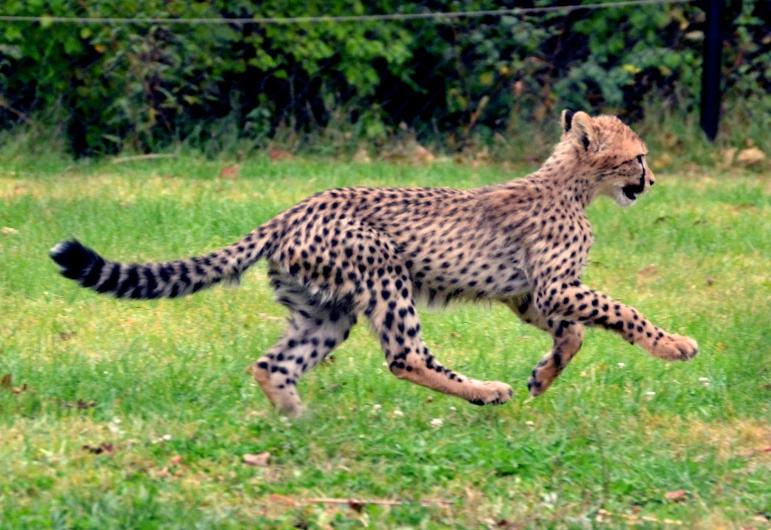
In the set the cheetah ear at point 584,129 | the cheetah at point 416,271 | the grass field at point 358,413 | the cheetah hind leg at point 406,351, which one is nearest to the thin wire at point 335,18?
the grass field at point 358,413

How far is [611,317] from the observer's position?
516 centimetres

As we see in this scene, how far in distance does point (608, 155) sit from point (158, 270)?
2046 mm

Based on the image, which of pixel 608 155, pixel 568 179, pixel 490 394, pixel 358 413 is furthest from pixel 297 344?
pixel 608 155

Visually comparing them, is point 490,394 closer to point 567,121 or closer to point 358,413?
point 358,413

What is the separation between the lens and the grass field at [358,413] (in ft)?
14.1

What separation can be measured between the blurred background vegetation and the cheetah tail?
216 inches

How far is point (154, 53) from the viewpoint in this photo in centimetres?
1045

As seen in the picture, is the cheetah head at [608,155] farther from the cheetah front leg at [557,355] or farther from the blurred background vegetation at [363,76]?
the blurred background vegetation at [363,76]

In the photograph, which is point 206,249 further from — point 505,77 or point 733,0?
point 733,0

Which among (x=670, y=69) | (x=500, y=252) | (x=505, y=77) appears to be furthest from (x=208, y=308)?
(x=670, y=69)

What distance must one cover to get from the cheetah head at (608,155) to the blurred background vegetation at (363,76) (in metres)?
5.02

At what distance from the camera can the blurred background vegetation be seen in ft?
33.9

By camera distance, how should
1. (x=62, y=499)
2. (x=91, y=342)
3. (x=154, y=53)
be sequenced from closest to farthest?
(x=62, y=499) → (x=91, y=342) → (x=154, y=53)

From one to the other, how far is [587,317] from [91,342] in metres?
2.29
